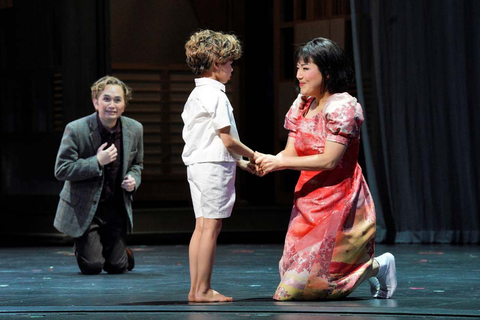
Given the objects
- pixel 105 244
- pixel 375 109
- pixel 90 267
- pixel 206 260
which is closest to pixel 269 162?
pixel 206 260

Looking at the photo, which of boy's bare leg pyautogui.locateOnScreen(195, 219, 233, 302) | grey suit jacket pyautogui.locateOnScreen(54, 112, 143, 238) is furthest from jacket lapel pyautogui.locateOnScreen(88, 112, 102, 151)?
boy's bare leg pyautogui.locateOnScreen(195, 219, 233, 302)

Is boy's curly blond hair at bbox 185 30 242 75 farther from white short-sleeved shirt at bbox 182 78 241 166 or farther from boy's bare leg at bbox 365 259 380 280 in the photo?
boy's bare leg at bbox 365 259 380 280

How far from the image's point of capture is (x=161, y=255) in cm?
588

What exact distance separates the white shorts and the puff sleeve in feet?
1.33

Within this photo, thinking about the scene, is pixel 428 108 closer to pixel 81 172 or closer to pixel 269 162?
pixel 81 172

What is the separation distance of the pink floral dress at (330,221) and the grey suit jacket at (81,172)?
4.99 feet

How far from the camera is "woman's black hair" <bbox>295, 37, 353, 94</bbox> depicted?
11.4 feet

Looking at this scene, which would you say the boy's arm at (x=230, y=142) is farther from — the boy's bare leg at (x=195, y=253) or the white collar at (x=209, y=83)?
the boy's bare leg at (x=195, y=253)

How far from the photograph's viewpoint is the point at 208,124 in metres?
3.37

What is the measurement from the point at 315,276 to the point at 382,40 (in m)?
3.61

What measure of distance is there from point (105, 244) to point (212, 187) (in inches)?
69.5

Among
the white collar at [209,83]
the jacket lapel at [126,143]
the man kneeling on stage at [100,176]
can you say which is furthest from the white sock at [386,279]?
the jacket lapel at [126,143]

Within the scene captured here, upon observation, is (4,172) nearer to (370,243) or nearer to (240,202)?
(240,202)

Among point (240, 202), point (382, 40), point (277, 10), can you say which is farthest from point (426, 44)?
point (240, 202)
